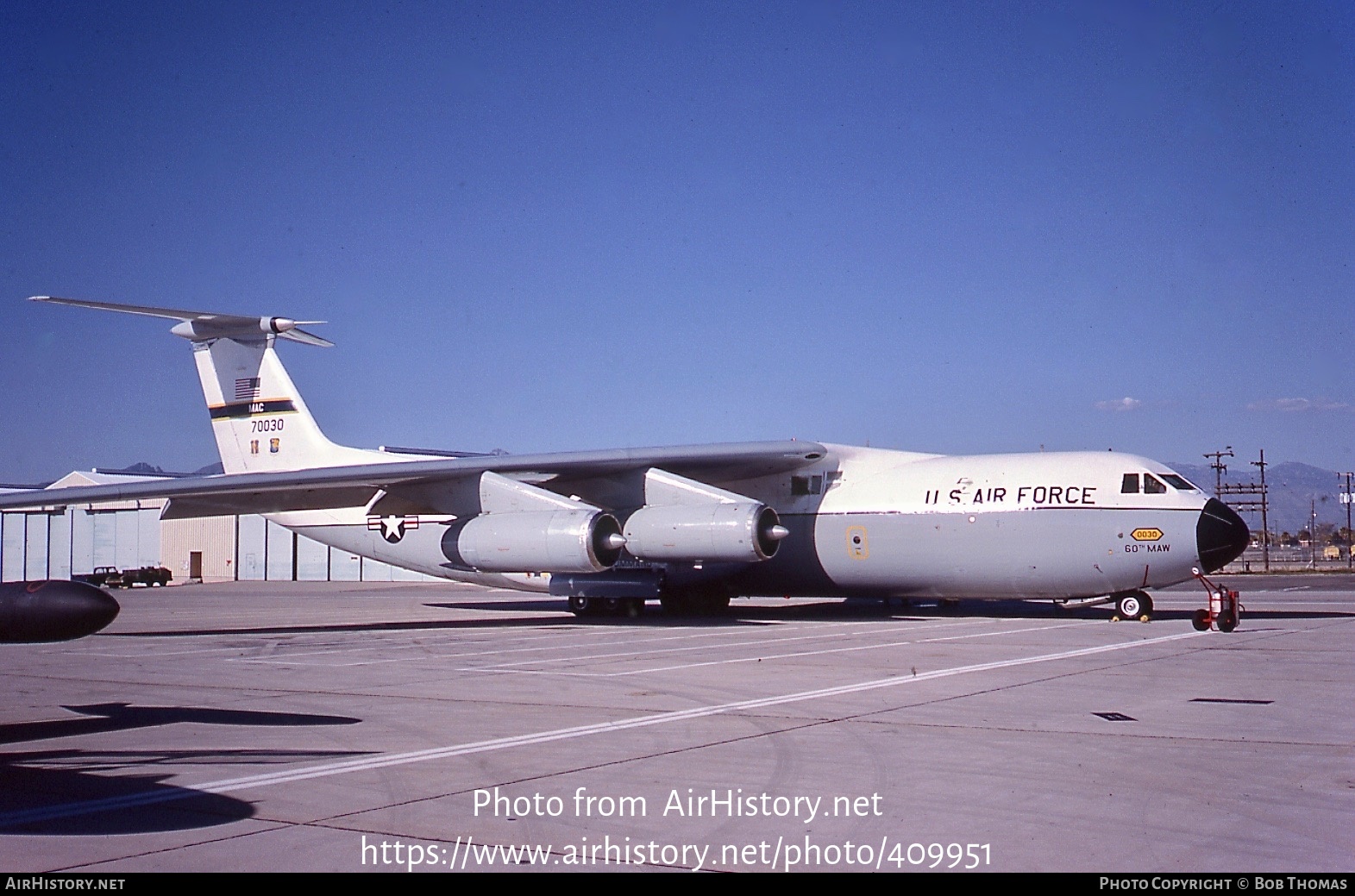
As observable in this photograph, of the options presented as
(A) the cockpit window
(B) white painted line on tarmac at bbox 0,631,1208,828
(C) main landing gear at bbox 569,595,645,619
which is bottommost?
(C) main landing gear at bbox 569,595,645,619

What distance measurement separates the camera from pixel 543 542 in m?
20.7

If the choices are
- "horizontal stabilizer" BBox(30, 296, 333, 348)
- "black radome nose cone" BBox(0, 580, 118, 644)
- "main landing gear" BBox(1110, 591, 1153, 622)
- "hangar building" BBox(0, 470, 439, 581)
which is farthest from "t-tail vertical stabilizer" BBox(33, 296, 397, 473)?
"hangar building" BBox(0, 470, 439, 581)

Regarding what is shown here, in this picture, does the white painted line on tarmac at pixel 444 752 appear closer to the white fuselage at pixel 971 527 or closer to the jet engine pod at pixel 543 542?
the white fuselage at pixel 971 527

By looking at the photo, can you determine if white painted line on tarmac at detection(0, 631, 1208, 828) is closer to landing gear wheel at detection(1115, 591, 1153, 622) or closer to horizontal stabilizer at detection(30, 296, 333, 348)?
landing gear wheel at detection(1115, 591, 1153, 622)

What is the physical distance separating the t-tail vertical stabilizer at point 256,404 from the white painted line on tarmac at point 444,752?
1525cm

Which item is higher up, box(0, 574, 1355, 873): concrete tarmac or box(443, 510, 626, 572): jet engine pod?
box(443, 510, 626, 572): jet engine pod

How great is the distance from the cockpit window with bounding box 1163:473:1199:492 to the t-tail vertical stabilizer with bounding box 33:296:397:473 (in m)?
14.8

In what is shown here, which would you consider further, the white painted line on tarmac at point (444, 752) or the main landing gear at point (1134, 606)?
the main landing gear at point (1134, 606)

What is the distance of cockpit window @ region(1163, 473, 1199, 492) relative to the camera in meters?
19.6

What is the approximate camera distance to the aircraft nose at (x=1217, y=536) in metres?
19.0

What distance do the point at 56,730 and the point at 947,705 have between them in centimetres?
728

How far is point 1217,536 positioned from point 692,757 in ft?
45.6

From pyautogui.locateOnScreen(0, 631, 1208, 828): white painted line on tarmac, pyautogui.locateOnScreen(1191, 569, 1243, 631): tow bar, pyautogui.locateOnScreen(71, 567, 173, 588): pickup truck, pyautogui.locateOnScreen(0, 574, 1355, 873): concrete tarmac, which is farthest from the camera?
pyautogui.locateOnScreen(71, 567, 173, 588): pickup truck

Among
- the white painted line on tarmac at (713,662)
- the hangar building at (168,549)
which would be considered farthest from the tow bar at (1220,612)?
the hangar building at (168,549)
